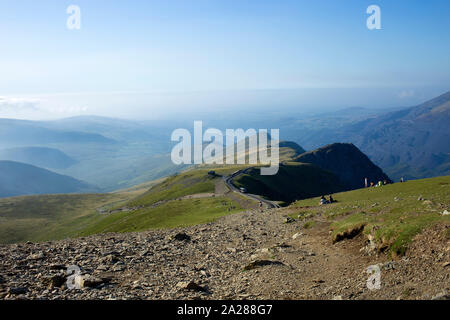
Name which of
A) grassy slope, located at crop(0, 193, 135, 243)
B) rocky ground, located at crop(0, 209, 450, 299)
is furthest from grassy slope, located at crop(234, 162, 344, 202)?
rocky ground, located at crop(0, 209, 450, 299)

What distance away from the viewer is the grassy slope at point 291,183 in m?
110

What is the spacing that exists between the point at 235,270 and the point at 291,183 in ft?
387

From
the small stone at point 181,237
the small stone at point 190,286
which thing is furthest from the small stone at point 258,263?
the small stone at point 181,237

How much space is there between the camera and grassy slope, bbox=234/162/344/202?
11038 centimetres

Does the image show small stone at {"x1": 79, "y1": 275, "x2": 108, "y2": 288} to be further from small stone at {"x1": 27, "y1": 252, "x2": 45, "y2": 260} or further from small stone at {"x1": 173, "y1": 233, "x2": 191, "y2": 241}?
small stone at {"x1": 173, "y1": 233, "x2": 191, "y2": 241}

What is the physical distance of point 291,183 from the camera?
134750 mm

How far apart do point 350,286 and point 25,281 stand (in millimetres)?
17294

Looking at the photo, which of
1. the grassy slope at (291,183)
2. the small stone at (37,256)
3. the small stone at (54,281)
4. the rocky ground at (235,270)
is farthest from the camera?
the grassy slope at (291,183)

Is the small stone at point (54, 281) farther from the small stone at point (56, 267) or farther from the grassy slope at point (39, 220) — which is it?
the grassy slope at point (39, 220)

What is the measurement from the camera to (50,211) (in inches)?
7195

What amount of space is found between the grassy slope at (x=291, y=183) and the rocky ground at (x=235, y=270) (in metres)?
71.0
